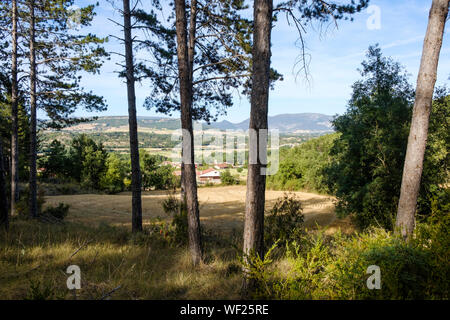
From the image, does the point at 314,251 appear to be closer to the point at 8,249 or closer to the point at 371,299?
the point at 371,299

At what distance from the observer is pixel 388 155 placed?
30.1ft

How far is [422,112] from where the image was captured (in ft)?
16.4

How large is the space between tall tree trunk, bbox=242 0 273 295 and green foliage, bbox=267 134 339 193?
88.7ft

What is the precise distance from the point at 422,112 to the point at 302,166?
A: 93.1 feet

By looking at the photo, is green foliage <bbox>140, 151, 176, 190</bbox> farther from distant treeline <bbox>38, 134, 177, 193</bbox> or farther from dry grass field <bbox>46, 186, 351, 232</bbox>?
dry grass field <bbox>46, 186, 351, 232</bbox>

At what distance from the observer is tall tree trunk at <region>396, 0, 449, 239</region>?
4.95 metres

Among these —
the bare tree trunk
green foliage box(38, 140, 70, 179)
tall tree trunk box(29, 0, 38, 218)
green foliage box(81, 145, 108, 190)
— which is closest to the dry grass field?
tall tree trunk box(29, 0, 38, 218)

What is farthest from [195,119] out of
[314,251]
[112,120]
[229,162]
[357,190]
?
[112,120]

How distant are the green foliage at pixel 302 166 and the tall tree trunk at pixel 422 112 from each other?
24.7 meters

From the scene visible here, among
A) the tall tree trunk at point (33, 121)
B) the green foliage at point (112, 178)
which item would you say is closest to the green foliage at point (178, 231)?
the tall tree trunk at point (33, 121)

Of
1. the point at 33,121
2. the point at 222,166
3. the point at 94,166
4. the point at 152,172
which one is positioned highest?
the point at 33,121

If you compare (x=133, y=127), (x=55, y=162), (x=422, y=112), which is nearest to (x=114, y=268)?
(x=133, y=127)

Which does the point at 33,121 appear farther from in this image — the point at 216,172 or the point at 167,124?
the point at 167,124
